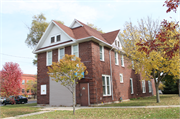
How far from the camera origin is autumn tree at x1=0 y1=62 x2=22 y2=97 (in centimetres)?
1825

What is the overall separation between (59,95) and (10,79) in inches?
262

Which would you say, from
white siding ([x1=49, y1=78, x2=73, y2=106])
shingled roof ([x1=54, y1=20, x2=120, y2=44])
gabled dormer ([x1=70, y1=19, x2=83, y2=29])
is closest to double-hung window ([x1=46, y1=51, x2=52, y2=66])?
white siding ([x1=49, y1=78, x2=73, y2=106])

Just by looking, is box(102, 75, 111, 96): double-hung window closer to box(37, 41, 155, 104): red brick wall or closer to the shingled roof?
box(37, 41, 155, 104): red brick wall

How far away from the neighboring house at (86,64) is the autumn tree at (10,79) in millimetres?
2821

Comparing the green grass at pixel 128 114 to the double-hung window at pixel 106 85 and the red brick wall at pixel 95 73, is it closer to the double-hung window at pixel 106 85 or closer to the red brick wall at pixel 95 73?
the red brick wall at pixel 95 73

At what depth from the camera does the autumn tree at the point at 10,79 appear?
18250 millimetres

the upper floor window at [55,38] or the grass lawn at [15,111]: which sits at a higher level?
the upper floor window at [55,38]

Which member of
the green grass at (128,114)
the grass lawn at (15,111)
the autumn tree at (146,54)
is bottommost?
the grass lawn at (15,111)

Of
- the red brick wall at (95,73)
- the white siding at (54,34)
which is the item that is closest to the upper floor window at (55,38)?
the white siding at (54,34)

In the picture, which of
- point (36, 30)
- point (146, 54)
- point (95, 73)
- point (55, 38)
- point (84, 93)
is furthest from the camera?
point (36, 30)

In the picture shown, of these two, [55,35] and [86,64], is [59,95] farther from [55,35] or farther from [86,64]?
[55,35]

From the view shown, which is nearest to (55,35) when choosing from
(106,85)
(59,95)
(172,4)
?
(59,95)

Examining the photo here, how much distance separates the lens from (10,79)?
1850 cm

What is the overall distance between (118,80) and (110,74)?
1.98 metres
